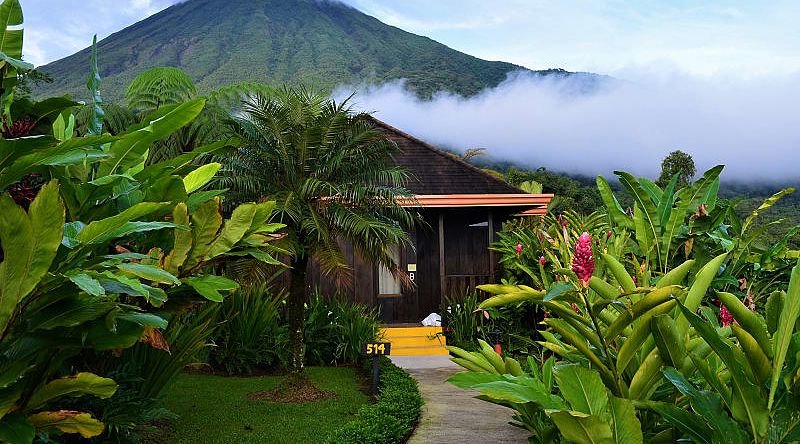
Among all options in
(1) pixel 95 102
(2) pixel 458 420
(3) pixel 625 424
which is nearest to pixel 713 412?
(3) pixel 625 424

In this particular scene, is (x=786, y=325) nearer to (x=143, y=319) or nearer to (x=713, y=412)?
(x=713, y=412)

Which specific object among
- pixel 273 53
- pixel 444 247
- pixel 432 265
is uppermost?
pixel 273 53

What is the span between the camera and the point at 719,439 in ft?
7.51

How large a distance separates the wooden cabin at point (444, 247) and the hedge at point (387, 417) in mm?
5480

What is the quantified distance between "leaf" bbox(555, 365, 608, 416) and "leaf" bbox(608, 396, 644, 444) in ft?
0.31

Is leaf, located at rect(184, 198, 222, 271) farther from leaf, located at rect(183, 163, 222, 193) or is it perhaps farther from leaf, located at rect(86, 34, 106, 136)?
leaf, located at rect(86, 34, 106, 136)

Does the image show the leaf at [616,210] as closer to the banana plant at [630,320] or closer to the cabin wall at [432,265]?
the banana plant at [630,320]

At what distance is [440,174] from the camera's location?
14969 millimetres

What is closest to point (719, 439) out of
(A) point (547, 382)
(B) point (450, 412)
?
(A) point (547, 382)

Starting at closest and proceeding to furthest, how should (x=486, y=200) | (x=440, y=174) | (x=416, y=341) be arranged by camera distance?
(x=416, y=341), (x=486, y=200), (x=440, y=174)

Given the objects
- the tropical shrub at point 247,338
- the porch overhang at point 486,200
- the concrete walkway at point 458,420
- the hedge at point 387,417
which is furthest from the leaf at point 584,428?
the porch overhang at point 486,200

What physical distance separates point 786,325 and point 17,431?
3.02 m

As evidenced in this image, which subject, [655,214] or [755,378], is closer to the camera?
[755,378]

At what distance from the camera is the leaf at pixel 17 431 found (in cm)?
275
